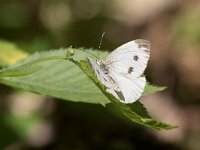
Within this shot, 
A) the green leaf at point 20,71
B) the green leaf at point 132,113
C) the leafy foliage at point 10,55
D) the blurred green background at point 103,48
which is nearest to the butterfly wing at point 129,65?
the green leaf at point 132,113

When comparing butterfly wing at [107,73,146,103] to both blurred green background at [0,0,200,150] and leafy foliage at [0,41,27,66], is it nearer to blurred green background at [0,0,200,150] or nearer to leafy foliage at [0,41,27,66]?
leafy foliage at [0,41,27,66]

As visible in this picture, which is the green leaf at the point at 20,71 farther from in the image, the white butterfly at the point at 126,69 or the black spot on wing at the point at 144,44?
the black spot on wing at the point at 144,44

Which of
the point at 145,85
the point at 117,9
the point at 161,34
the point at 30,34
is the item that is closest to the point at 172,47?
the point at 161,34

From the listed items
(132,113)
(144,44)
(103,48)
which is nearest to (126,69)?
(144,44)

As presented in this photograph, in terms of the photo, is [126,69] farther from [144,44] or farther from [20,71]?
[20,71]

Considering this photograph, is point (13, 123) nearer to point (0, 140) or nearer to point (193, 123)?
point (0, 140)

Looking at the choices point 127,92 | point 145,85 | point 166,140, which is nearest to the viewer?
point 127,92

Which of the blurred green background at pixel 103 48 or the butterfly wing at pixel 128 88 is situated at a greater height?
the blurred green background at pixel 103 48
